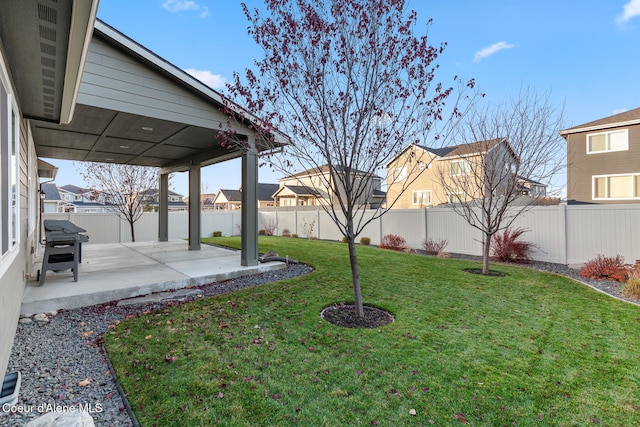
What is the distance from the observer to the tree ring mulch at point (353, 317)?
4062 mm

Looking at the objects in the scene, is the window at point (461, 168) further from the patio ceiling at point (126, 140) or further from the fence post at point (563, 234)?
the patio ceiling at point (126, 140)

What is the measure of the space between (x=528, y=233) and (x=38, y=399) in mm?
10734

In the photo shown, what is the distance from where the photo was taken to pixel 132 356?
3158mm

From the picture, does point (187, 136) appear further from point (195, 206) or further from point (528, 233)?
point (528, 233)

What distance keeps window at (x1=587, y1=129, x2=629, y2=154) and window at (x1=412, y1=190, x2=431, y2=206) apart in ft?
29.5

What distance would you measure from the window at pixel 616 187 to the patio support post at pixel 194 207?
18.5 meters

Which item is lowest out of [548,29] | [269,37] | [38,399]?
[38,399]

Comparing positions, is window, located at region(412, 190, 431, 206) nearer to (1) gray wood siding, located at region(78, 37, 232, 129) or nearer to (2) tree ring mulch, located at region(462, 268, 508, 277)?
(2) tree ring mulch, located at region(462, 268, 508, 277)

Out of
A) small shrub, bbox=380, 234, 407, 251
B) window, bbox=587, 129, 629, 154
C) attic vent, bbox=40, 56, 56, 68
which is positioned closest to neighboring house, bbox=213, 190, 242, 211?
small shrub, bbox=380, 234, 407, 251

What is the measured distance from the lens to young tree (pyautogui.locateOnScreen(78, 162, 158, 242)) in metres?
14.2

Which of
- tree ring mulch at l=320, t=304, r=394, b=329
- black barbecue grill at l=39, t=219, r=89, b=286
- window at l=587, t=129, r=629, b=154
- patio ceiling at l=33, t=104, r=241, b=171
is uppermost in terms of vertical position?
window at l=587, t=129, r=629, b=154

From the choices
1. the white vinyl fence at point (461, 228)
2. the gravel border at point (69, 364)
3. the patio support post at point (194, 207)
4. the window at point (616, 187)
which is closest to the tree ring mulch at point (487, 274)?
the gravel border at point (69, 364)

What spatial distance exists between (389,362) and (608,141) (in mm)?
18631

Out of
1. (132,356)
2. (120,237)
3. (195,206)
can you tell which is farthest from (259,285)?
(120,237)
